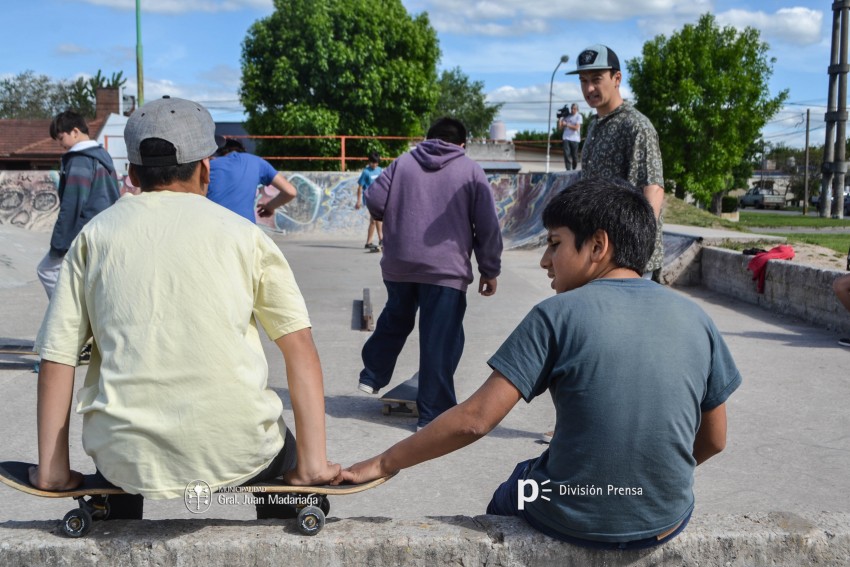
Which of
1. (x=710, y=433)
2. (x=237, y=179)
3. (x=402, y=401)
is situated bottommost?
(x=402, y=401)

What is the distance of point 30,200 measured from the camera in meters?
23.5

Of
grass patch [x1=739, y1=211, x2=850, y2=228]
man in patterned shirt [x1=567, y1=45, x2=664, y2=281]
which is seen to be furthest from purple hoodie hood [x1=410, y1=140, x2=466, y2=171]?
grass patch [x1=739, y1=211, x2=850, y2=228]

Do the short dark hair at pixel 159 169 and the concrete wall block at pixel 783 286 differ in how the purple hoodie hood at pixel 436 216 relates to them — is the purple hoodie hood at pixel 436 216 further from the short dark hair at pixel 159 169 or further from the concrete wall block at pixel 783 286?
Answer: the concrete wall block at pixel 783 286

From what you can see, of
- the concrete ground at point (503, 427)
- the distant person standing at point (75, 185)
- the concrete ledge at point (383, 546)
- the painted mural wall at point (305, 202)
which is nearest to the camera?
the concrete ledge at point (383, 546)

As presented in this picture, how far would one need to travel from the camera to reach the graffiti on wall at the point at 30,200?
23375 mm

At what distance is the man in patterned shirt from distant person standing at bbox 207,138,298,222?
91.7 inches

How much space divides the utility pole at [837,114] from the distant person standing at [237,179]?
32.0 metres

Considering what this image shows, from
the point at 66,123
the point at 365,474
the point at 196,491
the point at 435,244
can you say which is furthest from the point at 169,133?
the point at 66,123

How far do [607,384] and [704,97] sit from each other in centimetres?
3820

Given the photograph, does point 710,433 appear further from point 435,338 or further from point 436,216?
point 436,216

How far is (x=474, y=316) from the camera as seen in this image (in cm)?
970

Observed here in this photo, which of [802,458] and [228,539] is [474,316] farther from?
[228,539]

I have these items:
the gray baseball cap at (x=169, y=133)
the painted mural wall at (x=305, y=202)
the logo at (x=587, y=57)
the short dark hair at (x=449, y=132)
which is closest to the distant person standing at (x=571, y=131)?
the painted mural wall at (x=305, y=202)

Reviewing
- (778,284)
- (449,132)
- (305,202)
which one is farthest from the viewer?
(305,202)
